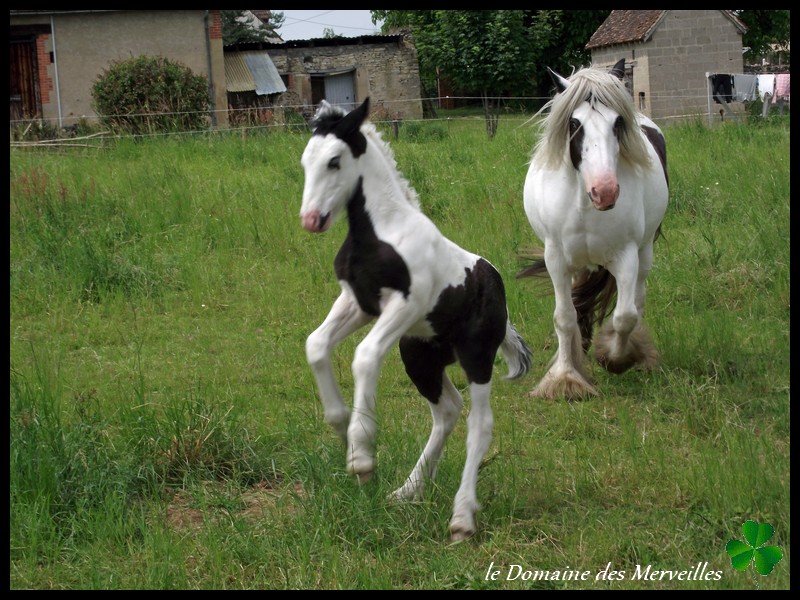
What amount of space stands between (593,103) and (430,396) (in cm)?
230

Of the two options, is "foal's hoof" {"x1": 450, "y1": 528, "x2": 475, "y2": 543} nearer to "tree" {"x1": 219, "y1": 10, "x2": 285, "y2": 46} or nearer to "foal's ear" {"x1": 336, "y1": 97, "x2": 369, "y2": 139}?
"foal's ear" {"x1": 336, "y1": 97, "x2": 369, "y2": 139}

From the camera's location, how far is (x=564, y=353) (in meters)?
A: 6.07

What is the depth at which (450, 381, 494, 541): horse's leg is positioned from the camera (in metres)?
3.71

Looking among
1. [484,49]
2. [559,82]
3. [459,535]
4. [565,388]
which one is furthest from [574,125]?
[484,49]

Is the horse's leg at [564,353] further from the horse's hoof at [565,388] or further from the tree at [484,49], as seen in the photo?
the tree at [484,49]

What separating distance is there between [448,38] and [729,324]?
28747 mm

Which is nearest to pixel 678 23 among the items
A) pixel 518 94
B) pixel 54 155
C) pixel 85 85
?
pixel 518 94

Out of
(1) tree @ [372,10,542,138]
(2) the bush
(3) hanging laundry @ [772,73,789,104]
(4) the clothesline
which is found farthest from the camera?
(1) tree @ [372,10,542,138]

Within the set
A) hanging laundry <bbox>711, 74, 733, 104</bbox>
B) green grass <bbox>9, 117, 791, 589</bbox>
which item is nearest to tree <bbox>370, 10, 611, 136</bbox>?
hanging laundry <bbox>711, 74, 733, 104</bbox>

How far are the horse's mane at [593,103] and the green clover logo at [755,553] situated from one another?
273 cm

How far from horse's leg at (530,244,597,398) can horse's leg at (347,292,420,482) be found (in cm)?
259

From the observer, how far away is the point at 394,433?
4492 millimetres

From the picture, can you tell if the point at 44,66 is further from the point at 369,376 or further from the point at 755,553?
the point at 755,553

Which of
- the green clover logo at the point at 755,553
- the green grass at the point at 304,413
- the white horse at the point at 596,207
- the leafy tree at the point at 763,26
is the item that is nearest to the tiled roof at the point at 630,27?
the leafy tree at the point at 763,26
